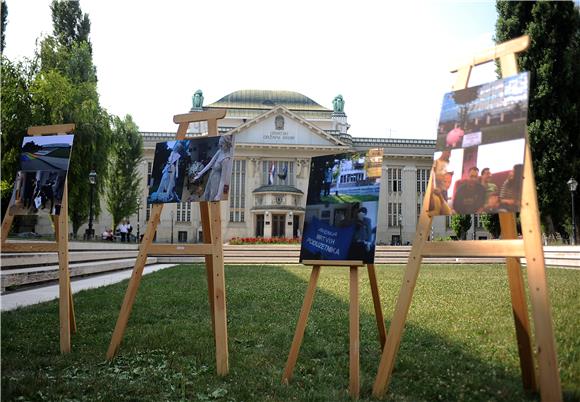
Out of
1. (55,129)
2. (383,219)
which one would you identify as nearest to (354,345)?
(55,129)

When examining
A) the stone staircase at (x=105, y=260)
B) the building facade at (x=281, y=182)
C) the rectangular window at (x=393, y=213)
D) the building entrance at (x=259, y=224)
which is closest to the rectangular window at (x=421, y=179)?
the building facade at (x=281, y=182)

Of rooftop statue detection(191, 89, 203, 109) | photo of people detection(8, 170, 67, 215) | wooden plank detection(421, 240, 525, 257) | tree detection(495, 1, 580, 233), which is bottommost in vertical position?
wooden plank detection(421, 240, 525, 257)

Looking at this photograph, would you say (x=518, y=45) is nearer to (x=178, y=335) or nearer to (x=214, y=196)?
(x=214, y=196)

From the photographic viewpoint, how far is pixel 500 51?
3.69 metres

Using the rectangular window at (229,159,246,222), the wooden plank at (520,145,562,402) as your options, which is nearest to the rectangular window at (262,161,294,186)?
the rectangular window at (229,159,246,222)

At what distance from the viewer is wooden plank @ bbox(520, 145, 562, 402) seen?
296 cm

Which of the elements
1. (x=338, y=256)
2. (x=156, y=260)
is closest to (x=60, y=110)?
(x=156, y=260)

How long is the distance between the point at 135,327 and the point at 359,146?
5152 centimetres

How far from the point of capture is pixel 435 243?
3646 mm

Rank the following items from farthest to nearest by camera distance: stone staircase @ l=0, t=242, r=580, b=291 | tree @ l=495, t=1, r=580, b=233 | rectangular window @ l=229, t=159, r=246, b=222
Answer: rectangular window @ l=229, t=159, r=246, b=222, stone staircase @ l=0, t=242, r=580, b=291, tree @ l=495, t=1, r=580, b=233

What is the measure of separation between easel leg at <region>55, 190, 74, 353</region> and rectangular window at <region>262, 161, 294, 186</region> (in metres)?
45.6

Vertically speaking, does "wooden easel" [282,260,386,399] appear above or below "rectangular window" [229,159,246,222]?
below

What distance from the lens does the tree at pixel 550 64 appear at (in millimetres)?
6961

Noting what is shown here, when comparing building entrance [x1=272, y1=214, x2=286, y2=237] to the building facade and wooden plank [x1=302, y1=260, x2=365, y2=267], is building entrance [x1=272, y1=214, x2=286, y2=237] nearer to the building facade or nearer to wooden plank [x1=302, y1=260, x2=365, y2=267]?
the building facade
